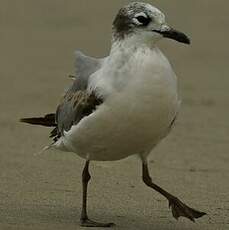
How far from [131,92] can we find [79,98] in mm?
672

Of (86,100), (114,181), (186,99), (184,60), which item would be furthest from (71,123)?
(184,60)

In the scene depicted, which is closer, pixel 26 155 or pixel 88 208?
pixel 88 208

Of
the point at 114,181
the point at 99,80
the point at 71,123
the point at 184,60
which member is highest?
the point at 99,80

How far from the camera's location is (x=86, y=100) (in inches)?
276

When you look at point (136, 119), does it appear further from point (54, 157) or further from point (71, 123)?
point (54, 157)

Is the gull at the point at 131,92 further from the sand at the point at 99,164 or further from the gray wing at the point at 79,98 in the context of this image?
the sand at the point at 99,164

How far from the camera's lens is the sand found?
7.70m

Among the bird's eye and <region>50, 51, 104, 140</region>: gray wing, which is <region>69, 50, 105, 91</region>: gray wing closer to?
<region>50, 51, 104, 140</region>: gray wing

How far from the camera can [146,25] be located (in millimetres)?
6762

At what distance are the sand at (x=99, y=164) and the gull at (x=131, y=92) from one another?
2.08ft

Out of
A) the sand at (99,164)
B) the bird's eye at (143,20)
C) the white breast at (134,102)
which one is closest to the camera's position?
the white breast at (134,102)

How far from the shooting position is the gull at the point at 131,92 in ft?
21.9

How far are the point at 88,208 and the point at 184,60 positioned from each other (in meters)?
7.83

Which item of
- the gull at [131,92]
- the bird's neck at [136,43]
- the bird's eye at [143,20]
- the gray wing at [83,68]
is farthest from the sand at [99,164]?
the bird's eye at [143,20]
